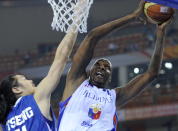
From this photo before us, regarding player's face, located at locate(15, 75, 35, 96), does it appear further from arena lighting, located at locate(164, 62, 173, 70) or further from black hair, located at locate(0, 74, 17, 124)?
arena lighting, located at locate(164, 62, 173, 70)

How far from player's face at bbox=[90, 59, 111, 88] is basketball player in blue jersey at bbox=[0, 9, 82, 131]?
61 cm

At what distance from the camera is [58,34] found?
1859 centimetres

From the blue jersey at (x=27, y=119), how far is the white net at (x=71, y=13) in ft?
2.47

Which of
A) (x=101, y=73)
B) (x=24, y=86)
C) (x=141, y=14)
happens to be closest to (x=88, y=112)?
(x=101, y=73)

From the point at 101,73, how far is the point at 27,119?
914 mm

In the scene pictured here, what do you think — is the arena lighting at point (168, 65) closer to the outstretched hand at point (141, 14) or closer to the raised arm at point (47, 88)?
the outstretched hand at point (141, 14)

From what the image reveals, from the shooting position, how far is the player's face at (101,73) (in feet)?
12.5

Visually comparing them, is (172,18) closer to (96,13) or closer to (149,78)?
(149,78)

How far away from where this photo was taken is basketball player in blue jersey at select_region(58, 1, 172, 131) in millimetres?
3750

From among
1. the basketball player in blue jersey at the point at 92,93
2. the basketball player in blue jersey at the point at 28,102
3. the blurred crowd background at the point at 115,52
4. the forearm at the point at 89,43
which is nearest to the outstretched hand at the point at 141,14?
the basketball player in blue jersey at the point at 92,93

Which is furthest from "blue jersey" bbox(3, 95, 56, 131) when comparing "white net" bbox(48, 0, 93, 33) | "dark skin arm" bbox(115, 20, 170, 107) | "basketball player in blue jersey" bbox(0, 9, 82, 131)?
"dark skin arm" bbox(115, 20, 170, 107)

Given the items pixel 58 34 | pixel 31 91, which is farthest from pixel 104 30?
pixel 58 34

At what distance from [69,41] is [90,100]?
643 mm

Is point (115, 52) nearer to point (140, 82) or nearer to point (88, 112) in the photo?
point (140, 82)
